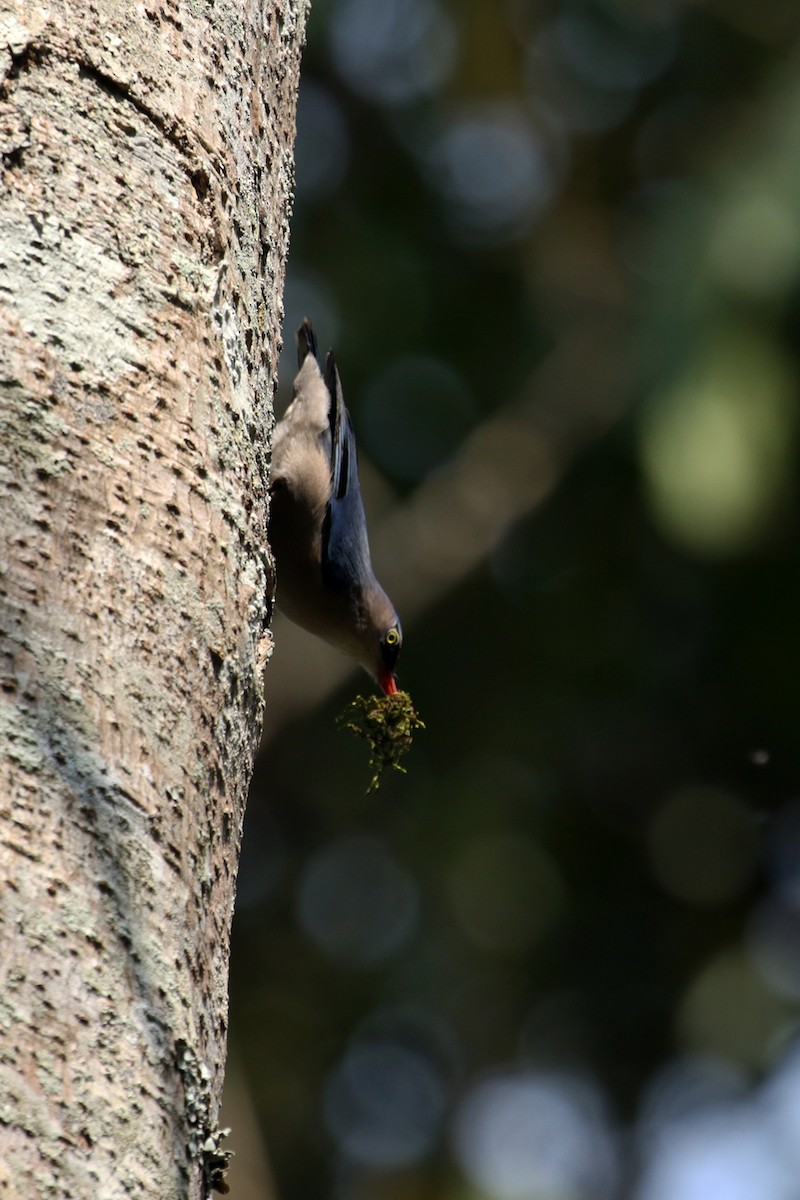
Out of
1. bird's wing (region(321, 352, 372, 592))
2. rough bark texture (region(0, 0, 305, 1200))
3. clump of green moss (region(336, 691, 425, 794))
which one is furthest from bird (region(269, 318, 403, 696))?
rough bark texture (region(0, 0, 305, 1200))

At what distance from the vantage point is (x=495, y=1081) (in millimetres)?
11242

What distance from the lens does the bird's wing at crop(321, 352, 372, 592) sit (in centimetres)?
456

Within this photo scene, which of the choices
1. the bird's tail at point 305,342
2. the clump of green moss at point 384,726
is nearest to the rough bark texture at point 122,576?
the clump of green moss at point 384,726

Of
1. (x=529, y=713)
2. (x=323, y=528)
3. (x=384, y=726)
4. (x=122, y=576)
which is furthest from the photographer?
(x=529, y=713)

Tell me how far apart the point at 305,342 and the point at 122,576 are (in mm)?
3305

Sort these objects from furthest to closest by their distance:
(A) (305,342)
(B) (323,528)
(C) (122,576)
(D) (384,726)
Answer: (A) (305,342) < (B) (323,528) < (D) (384,726) < (C) (122,576)

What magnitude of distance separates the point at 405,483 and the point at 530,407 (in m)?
1.09

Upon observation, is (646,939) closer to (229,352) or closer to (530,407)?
(530,407)

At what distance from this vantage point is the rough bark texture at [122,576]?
154 centimetres

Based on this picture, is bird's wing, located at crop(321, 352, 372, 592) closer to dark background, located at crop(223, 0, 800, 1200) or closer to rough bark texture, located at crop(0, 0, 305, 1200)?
rough bark texture, located at crop(0, 0, 305, 1200)

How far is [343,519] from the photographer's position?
181 inches

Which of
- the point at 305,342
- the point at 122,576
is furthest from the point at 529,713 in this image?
the point at 122,576

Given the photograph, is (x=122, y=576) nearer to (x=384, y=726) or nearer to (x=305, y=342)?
(x=384, y=726)

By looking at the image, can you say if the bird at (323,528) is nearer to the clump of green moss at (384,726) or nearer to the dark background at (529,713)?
the clump of green moss at (384,726)
